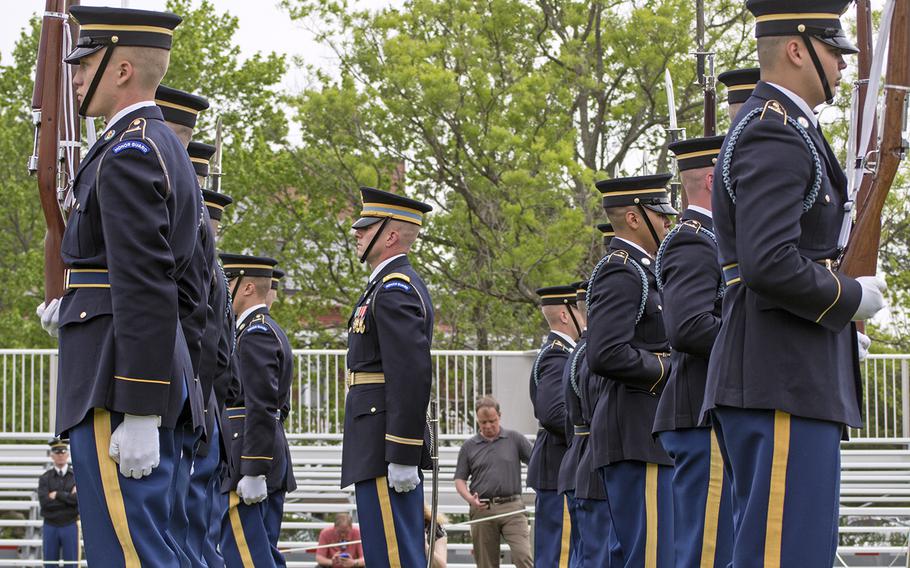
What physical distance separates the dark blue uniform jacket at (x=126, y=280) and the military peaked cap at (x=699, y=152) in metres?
2.55

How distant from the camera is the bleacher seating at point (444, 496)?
15.8m

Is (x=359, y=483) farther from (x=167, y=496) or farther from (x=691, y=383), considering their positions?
(x=167, y=496)

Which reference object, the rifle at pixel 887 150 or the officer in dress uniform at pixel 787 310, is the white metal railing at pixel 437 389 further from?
the officer in dress uniform at pixel 787 310

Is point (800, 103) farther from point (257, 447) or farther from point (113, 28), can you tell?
point (257, 447)

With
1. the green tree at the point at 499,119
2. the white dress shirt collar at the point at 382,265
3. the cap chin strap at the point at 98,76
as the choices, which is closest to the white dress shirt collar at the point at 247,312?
the white dress shirt collar at the point at 382,265

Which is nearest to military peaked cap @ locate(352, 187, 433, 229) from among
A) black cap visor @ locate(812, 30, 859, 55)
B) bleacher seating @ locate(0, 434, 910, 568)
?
black cap visor @ locate(812, 30, 859, 55)

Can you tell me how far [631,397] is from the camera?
6996mm

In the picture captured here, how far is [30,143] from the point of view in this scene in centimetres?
3105

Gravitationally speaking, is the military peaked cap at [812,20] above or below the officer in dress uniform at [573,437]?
above

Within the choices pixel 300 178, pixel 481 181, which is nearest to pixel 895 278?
pixel 481 181

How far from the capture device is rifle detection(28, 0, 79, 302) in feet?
20.3

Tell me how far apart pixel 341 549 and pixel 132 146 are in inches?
349

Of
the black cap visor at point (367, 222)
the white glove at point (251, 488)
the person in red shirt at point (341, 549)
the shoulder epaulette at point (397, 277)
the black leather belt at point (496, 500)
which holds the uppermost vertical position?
the black cap visor at point (367, 222)

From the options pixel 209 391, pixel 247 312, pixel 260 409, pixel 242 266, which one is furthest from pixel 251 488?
pixel 209 391
